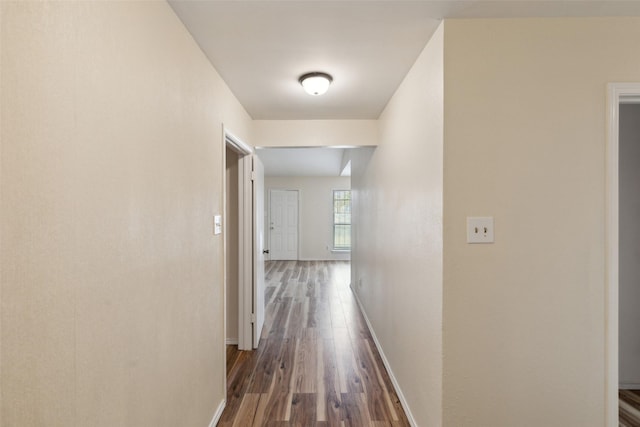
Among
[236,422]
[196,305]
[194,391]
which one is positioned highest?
[196,305]

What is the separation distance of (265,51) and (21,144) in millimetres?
1403

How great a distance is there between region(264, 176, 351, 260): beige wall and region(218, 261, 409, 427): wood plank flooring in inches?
157

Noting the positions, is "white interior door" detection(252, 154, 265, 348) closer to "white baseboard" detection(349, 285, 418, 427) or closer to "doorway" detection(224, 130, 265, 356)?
"doorway" detection(224, 130, 265, 356)

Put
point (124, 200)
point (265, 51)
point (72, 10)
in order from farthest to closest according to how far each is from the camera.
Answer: point (265, 51) → point (124, 200) → point (72, 10)

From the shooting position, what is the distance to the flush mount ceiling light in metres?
2.04

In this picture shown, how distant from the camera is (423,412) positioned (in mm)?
1746

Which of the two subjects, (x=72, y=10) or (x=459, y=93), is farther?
(x=459, y=93)

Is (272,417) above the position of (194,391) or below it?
below

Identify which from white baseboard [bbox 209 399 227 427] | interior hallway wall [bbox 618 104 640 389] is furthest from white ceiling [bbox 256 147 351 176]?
interior hallway wall [bbox 618 104 640 389]

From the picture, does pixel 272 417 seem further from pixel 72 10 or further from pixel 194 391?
pixel 72 10

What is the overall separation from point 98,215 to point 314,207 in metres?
7.53

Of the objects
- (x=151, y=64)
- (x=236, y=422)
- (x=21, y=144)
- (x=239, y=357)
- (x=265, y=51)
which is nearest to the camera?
(x=21, y=144)

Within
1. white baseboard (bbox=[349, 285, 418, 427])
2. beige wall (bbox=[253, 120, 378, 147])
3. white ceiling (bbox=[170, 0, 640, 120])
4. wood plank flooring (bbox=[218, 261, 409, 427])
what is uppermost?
white ceiling (bbox=[170, 0, 640, 120])

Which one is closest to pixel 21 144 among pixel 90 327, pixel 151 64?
pixel 90 327
